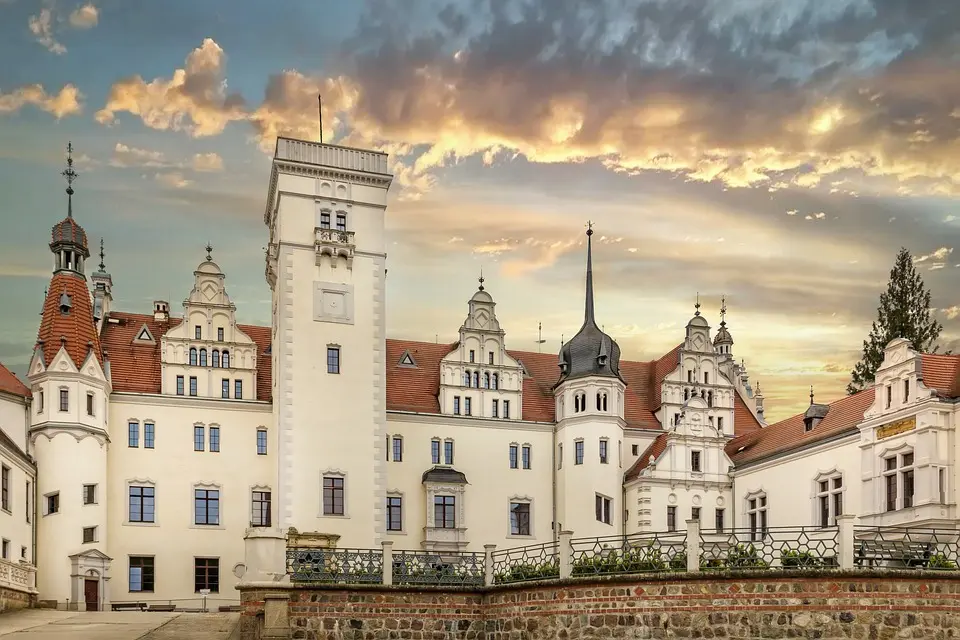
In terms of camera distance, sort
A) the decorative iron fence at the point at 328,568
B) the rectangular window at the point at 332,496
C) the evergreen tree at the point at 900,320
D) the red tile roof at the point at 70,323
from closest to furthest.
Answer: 1. the decorative iron fence at the point at 328,568
2. the red tile roof at the point at 70,323
3. the rectangular window at the point at 332,496
4. the evergreen tree at the point at 900,320

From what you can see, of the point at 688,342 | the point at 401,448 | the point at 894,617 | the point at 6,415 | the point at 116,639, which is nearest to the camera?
the point at 894,617

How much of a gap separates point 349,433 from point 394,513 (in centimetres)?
400

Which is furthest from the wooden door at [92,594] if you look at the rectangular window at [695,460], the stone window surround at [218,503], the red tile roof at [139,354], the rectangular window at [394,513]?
the rectangular window at [695,460]

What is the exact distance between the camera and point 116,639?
26.1 m

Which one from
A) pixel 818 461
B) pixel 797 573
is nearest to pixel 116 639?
pixel 797 573

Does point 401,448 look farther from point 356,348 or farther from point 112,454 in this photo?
point 112,454

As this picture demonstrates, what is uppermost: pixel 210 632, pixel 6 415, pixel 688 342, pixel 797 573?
pixel 688 342

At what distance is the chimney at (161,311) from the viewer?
48.5 m

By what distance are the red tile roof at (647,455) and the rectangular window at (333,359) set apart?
12.5 meters

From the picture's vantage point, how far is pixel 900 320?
2277 inches

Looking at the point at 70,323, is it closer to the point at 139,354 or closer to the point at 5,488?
the point at 139,354

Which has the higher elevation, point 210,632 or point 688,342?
point 688,342

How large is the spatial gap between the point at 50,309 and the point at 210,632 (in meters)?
20.1

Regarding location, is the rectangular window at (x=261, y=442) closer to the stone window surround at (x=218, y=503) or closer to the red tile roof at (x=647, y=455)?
the stone window surround at (x=218, y=503)
